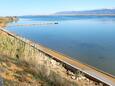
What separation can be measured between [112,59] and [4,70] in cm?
1488

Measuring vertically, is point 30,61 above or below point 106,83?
above

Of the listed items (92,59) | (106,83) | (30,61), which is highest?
(30,61)

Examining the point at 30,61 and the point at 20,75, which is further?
the point at 30,61

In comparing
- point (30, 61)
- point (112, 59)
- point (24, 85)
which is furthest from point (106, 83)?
point (112, 59)

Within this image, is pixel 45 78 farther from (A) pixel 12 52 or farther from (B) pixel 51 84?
(A) pixel 12 52

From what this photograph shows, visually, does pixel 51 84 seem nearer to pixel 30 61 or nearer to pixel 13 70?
pixel 13 70

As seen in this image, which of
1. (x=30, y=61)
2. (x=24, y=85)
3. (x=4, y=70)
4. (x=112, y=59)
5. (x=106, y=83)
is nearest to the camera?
(x=24, y=85)

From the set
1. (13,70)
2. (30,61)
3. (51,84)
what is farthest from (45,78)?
(30,61)

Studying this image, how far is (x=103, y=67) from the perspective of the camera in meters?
18.0

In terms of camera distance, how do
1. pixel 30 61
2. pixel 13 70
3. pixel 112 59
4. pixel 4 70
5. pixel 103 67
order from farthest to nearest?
pixel 112 59, pixel 103 67, pixel 30 61, pixel 13 70, pixel 4 70

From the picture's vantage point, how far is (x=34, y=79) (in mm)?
7164

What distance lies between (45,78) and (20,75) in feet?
2.30

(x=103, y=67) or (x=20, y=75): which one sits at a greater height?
(x=20, y=75)

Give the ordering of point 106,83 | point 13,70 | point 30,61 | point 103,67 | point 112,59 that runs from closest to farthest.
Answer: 1. point 13,70
2. point 30,61
3. point 106,83
4. point 103,67
5. point 112,59
